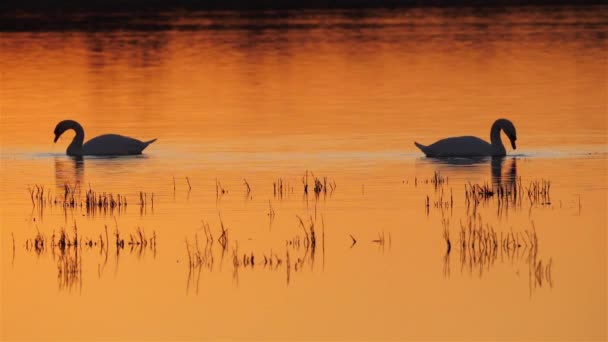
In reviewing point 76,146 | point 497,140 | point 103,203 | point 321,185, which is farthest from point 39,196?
point 497,140

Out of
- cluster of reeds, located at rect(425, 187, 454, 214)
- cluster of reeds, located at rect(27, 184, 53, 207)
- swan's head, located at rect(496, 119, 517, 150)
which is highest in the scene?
swan's head, located at rect(496, 119, 517, 150)

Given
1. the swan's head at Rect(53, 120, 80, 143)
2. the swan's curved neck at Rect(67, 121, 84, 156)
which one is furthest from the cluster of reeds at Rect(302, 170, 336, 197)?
the swan's head at Rect(53, 120, 80, 143)

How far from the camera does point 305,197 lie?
1920 cm

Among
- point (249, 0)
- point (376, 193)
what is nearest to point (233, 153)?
point (376, 193)

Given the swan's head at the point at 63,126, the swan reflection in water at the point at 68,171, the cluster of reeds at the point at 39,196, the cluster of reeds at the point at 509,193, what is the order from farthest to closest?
the swan's head at the point at 63,126, the swan reflection in water at the point at 68,171, the cluster of reeds at the point at 39,196, the cluster of reeds at the point at 509,193

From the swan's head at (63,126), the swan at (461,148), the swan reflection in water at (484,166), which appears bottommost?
the swan reflection in water at (484,166)

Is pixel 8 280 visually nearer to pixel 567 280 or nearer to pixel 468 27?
pixel 567 280

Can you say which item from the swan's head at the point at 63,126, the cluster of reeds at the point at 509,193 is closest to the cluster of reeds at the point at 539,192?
the cluster of reeds at the point at 509,193

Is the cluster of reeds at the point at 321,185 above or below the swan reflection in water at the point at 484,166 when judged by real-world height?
below

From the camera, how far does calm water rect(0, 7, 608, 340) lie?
13859mm

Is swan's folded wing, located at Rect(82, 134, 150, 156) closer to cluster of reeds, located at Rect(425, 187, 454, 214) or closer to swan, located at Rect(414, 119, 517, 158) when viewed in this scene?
swan, located at Rect(414, 119, 517, 158)

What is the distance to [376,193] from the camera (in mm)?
19453

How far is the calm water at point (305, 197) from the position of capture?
45.5ft

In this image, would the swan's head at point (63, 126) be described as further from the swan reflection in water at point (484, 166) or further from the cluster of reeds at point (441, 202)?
the cluster of reeds at point (441, 202)
